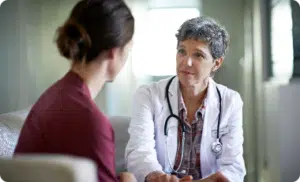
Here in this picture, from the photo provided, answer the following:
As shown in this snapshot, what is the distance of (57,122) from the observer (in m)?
0.62

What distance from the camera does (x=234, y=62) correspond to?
3.56 feet

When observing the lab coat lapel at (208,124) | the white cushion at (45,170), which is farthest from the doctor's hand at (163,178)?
the white cushion at (45,170)

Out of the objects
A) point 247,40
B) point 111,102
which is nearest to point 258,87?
point 247,40

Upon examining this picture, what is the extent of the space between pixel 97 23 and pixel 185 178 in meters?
0.50

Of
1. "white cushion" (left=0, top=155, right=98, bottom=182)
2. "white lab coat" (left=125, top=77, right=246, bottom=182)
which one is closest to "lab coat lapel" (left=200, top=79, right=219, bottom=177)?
"white lab coat" (left=125, top=77, right=246, bottom=182)

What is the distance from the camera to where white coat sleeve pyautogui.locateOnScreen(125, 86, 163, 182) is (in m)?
1.01

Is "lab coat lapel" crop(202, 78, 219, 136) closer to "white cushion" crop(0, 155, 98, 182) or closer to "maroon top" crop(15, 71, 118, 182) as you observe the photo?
"maroon top" crop(15, 71, 118, 182)

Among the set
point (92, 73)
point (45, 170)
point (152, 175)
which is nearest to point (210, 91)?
point (152, 175)

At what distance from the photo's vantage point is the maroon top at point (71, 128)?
23.6 inches

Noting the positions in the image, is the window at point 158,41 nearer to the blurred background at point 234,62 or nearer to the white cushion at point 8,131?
the blurred background at point 234,62

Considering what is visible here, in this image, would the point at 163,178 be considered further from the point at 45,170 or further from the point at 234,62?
the point at 45,170

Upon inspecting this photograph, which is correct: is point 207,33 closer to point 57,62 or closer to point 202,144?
point 202,144

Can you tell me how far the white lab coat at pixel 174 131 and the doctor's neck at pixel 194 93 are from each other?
2cm

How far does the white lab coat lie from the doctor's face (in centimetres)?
5
